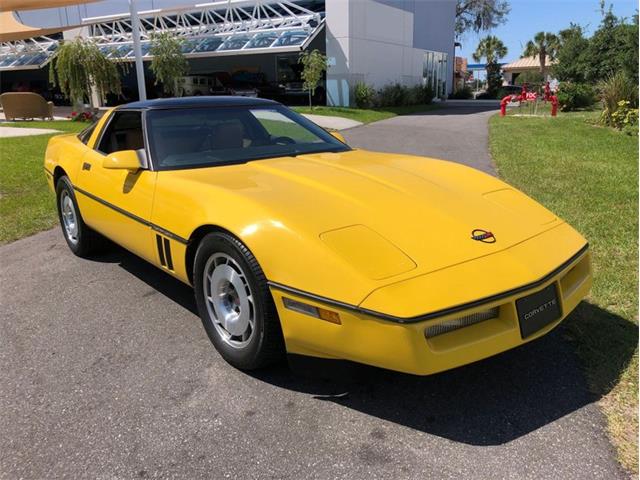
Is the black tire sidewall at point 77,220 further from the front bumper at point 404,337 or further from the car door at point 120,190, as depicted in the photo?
the front bumper at point 404,337

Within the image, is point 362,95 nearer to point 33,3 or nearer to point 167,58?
point 167,58

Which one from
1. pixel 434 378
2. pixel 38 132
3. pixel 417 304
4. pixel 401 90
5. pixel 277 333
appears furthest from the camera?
pixel 401 90

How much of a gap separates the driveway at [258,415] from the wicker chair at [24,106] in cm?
1847

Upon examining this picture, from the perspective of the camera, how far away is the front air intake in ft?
7.20

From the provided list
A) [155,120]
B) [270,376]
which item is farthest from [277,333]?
[155,120]

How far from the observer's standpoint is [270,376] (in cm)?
277

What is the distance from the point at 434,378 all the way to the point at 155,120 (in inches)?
101

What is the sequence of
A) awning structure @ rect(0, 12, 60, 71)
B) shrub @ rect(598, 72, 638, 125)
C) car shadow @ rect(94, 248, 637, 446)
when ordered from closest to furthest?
car shadow @ rect(94, 248, 637, 446) → shrub @ rect(598, 72, 638, 125) → awning structure @ rect(0, 12, 60, 71)

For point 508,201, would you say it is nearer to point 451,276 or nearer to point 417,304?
point 451,276

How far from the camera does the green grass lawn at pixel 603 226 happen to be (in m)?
2.54

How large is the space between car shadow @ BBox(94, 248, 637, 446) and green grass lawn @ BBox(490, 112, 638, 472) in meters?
0.04

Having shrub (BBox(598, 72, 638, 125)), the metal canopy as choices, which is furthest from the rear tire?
the metal canopy

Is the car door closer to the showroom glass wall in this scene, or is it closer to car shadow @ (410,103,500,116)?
car shadow @ (410,103,500,116)

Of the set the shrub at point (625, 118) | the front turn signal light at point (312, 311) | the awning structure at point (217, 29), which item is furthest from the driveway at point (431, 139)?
the awning structure at point (217, 29)
